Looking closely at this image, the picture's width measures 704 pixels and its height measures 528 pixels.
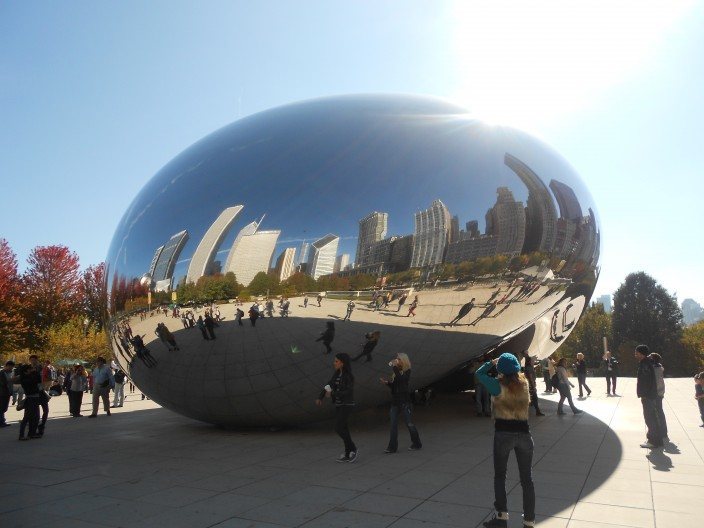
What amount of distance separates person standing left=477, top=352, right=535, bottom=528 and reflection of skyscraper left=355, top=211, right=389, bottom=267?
106 inches

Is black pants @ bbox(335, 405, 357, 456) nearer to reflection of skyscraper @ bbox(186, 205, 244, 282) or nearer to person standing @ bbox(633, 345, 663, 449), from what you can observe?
reflection of skyscraper @ bbox(186, 205, 244, 282)

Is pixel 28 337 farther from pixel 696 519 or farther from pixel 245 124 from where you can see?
pixel 696 519

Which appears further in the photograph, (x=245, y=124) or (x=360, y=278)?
(x=245, y=124)

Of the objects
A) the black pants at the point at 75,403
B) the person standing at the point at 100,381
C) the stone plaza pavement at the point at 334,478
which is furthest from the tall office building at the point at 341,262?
the black pants at the point at 75,403

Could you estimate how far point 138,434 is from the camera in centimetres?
907

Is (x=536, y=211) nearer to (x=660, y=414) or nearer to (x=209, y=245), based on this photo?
(x=660, y=414)

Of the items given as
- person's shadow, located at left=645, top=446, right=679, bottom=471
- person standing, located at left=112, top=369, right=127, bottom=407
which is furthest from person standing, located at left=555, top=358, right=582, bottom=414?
person standing, located at left=112, top=369, right=127, bottom=407

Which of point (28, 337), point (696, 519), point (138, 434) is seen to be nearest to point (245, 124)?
point (138, 434)

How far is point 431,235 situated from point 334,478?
3150 mm

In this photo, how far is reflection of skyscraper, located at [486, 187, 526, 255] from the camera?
721 cm

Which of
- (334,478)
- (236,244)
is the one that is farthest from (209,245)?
(334,478)

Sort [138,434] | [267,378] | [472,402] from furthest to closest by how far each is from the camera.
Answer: [472,402], [138,434], [267,378]

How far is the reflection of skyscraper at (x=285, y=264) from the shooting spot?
21.0ft

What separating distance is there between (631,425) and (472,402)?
3.68 m
